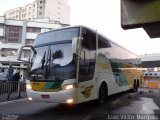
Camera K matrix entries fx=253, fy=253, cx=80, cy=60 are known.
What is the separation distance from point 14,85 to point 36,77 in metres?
6.18

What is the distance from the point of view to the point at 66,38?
9.34m

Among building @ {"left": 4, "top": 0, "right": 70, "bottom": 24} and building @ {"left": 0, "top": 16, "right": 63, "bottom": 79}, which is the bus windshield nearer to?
building @ {"left": 0, "top": 16, "right": 63, "bottom": 79}

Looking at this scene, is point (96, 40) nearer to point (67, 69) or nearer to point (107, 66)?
point (107, 66)

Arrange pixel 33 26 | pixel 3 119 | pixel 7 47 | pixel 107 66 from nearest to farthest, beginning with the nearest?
pixel 3 119 → pixel 107 66 → pixel 7 47 → pixel 33 26

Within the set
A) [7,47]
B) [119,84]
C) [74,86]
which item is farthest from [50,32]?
[7,47]

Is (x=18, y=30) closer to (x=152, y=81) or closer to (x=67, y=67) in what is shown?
(x=152, y=81)

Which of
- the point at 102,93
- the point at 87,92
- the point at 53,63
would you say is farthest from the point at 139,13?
the point at 102,93

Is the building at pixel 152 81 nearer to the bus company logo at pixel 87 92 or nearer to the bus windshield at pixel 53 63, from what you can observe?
the bus company logo at pixel 87 92

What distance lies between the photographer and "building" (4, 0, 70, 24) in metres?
106

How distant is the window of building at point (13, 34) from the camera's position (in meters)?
67.5

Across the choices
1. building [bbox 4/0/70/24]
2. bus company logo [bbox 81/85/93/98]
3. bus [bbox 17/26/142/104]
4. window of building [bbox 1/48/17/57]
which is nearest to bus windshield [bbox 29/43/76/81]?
bus [bbox 17/26/142/104]

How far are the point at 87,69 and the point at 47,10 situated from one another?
99.3 meters

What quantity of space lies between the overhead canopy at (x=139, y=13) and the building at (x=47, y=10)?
98.9 m

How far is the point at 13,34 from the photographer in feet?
222
